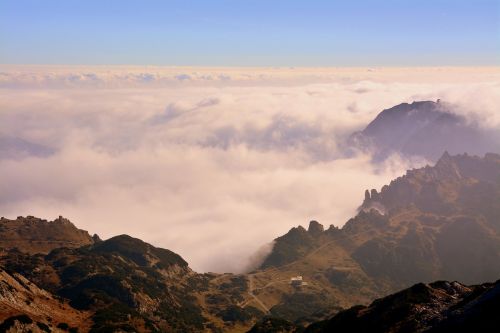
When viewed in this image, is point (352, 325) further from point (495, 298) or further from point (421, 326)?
point (495, 298)

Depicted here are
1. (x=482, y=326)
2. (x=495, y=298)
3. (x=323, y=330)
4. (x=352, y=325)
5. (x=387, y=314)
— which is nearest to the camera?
(x=482, y=326)

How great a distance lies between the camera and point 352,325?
591 ft

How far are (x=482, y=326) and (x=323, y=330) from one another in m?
82.4

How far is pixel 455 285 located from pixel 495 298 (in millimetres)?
47319

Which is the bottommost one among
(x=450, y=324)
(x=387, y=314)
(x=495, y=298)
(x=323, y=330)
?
(x=323, y=330)

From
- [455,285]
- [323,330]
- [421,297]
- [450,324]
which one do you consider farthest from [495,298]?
[323,330]

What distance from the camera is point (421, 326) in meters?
148

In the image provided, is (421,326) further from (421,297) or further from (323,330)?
(323,330)

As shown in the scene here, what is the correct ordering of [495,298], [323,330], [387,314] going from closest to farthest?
[495,298], [387,314], [323,330]

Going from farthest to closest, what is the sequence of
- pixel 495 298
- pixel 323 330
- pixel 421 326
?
pixel 323 330
pixel 421 326
pixel 495 298

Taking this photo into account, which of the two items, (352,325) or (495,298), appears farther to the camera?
(352,325)

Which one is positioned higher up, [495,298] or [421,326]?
[495,298]

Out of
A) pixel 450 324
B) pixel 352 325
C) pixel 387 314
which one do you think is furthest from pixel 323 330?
pixel 450 324

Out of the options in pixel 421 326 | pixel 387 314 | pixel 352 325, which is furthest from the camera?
pixel 352 325
